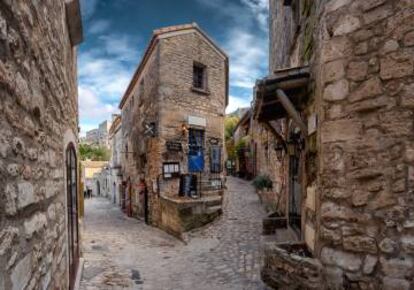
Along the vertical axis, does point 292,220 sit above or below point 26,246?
below

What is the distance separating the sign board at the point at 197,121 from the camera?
34.5 feet

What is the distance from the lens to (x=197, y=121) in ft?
35.1

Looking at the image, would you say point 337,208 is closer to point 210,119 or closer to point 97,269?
point 97,269

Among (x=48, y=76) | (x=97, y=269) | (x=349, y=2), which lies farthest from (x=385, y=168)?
(x=97, y=269)

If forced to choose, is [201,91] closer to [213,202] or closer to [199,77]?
[199,77]

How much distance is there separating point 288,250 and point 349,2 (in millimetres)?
3150

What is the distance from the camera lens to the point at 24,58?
1.64 metres

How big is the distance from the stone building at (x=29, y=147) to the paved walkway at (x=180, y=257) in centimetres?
247

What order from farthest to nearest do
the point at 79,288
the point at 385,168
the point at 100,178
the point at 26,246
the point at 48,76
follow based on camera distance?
the point at 100,178
the point at 79,288
the point at 385,168
the point at 48,76
the point at 26,246

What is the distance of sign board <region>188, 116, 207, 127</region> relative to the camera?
414 inches

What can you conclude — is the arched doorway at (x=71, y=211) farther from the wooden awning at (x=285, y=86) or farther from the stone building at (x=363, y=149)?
the stone building at (x=363, y=149)

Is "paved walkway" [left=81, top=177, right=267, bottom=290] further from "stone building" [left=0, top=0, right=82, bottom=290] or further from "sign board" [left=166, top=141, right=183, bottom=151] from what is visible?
"sign board" [left=166, top=141, right=183, bottom=151]

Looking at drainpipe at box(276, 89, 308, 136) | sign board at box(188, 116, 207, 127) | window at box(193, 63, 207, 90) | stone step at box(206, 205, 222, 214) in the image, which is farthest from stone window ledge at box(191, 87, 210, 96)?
drainpipe at box(276, 89, 308, 136)

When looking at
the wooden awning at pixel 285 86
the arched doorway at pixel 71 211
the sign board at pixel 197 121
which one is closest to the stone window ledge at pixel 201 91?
the sign board at pixel 197 121
